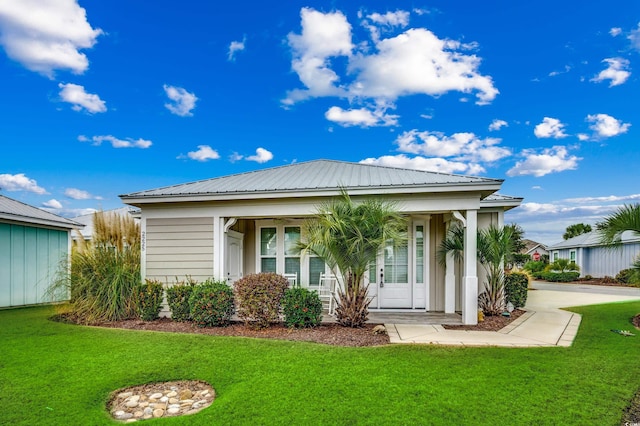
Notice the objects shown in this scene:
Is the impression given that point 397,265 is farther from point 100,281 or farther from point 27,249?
point 27,249

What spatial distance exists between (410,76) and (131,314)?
10154 mm

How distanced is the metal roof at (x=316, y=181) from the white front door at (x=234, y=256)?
1249 millimetres

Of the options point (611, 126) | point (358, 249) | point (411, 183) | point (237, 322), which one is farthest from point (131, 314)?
point (611, 126)

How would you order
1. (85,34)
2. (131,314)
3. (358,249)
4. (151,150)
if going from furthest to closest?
(151,150) → (85,34) → (131,314) → (358,249)

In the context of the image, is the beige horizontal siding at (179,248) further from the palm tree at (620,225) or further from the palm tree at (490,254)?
the palm tree at (620,225)

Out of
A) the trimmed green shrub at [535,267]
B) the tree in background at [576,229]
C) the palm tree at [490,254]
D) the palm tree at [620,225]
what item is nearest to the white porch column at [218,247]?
the palm tree at [490,254]

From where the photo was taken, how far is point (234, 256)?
9.28 m

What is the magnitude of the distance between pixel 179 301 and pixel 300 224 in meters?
3.40

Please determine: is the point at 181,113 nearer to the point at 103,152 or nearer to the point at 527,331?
the point at 103,152

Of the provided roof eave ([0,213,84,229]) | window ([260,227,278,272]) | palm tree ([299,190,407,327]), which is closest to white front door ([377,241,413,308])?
palm tree ([299,190,407,327])

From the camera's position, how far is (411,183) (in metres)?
7.50

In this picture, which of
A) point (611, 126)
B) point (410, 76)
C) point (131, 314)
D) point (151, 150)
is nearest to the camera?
point (131, 314)

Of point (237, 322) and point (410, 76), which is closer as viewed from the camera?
point (237, 322)

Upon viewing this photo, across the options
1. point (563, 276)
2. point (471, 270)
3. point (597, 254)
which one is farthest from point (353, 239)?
point (597, 254)
